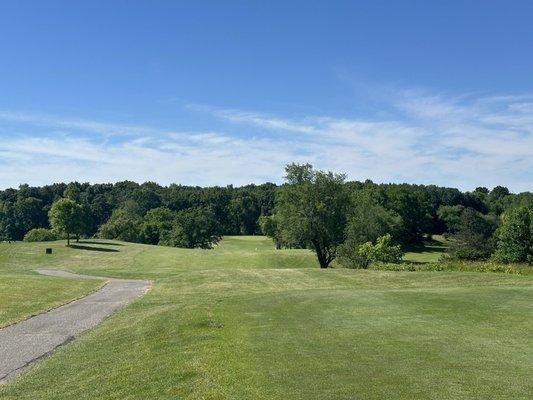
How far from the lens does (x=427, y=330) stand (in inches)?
647

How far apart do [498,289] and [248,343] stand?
1636cm

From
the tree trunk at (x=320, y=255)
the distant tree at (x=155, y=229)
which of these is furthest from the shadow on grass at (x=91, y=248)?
the distant tree at (x=155, y=229)

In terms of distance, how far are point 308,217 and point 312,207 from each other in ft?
4.30

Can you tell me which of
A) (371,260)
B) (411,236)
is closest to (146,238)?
(411,236)

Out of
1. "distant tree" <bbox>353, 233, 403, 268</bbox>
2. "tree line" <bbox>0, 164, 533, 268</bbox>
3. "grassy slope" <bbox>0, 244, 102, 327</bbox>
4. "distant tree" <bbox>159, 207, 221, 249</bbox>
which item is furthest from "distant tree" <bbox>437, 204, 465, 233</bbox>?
"grassy slope" <bbox>0, 244, 102, 327</bbox>

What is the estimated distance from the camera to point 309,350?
14.2 m

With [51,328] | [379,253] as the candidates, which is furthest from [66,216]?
[51,328]

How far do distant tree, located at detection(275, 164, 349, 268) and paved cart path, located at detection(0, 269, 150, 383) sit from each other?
30.2 metres

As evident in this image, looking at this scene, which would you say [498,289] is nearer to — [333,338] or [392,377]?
[333,338]

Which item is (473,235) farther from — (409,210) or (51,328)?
(51,328)

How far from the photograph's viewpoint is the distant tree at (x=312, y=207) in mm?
64375

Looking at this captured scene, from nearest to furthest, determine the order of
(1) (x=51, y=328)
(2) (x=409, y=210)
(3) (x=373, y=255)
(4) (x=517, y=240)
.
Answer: (1) (x=51, y=328) < (3) (x=373, y=255) < (4) (x=517, y=240) < (2) (x=409, y=210)

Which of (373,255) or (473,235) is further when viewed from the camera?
(473,235)

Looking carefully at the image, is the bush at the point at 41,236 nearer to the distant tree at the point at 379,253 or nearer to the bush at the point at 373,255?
the bush at the point at 373,255
